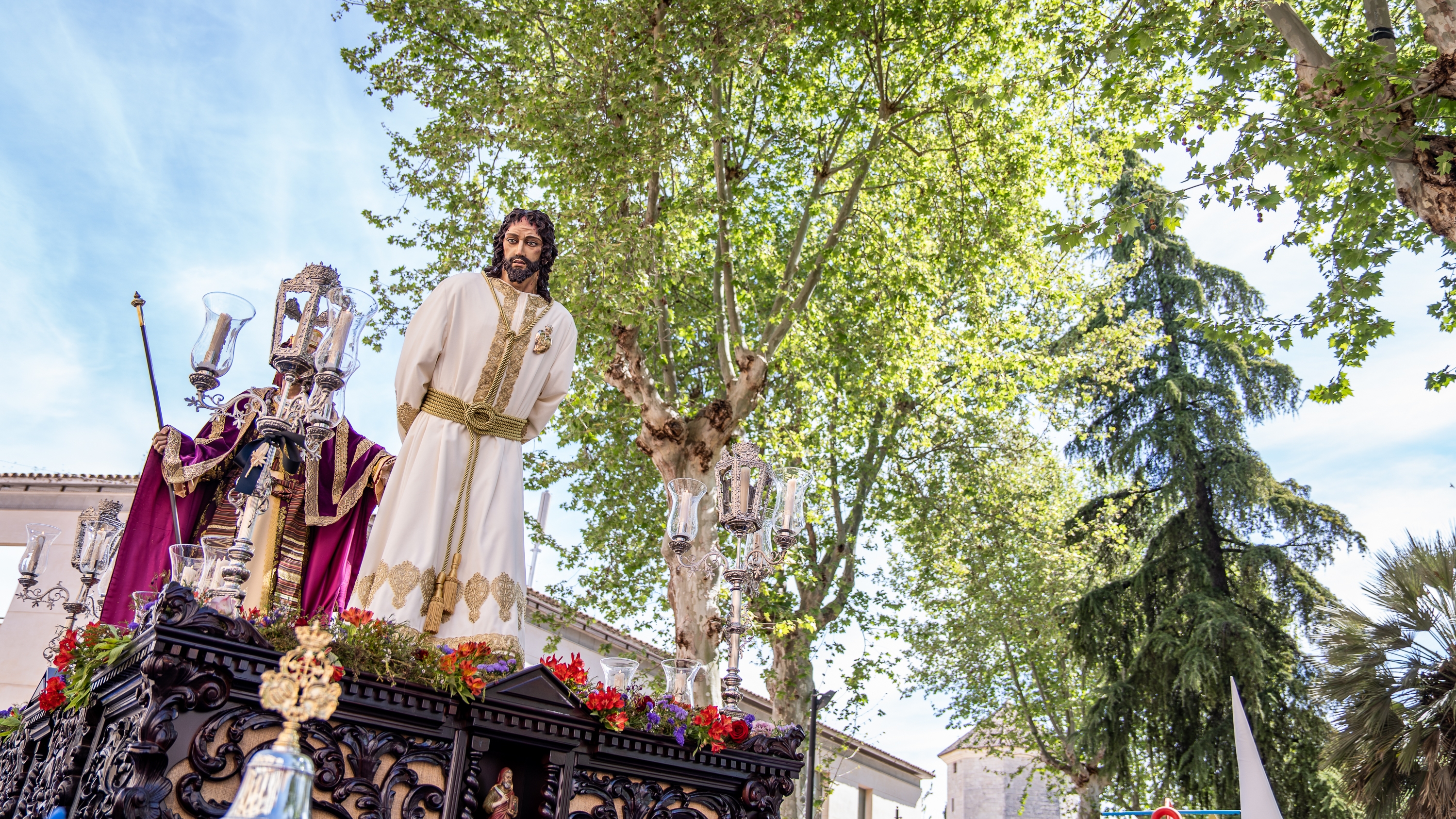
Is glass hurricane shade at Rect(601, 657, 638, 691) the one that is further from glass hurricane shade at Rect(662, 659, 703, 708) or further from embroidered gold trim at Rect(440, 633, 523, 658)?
embroidered gold trim at Rect(440, 633, 523, 658)

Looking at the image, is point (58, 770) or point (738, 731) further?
point (738, 731)

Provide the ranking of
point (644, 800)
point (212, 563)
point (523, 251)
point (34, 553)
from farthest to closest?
point (34, 553) < point (523, 251) < point (644, 800) < point (212, 563)

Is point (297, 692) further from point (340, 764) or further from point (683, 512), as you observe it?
point (683, 512)

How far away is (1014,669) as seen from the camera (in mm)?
22938

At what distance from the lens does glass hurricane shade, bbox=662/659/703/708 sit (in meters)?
5.07

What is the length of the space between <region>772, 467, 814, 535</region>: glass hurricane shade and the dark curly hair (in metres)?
2.06

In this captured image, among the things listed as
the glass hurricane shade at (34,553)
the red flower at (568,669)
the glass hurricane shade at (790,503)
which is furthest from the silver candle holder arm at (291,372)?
the glass hurricane shade at (34,553)

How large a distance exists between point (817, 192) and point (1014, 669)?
43.8 ft

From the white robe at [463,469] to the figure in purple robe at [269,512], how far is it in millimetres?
1179

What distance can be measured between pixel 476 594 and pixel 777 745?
1663 mm

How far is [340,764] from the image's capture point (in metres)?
3.39

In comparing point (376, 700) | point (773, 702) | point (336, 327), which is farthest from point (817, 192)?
point (376, 700)

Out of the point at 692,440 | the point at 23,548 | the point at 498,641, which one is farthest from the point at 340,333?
the point at 23,548

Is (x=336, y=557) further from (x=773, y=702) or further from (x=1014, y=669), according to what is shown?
(x=1014, y=669)
